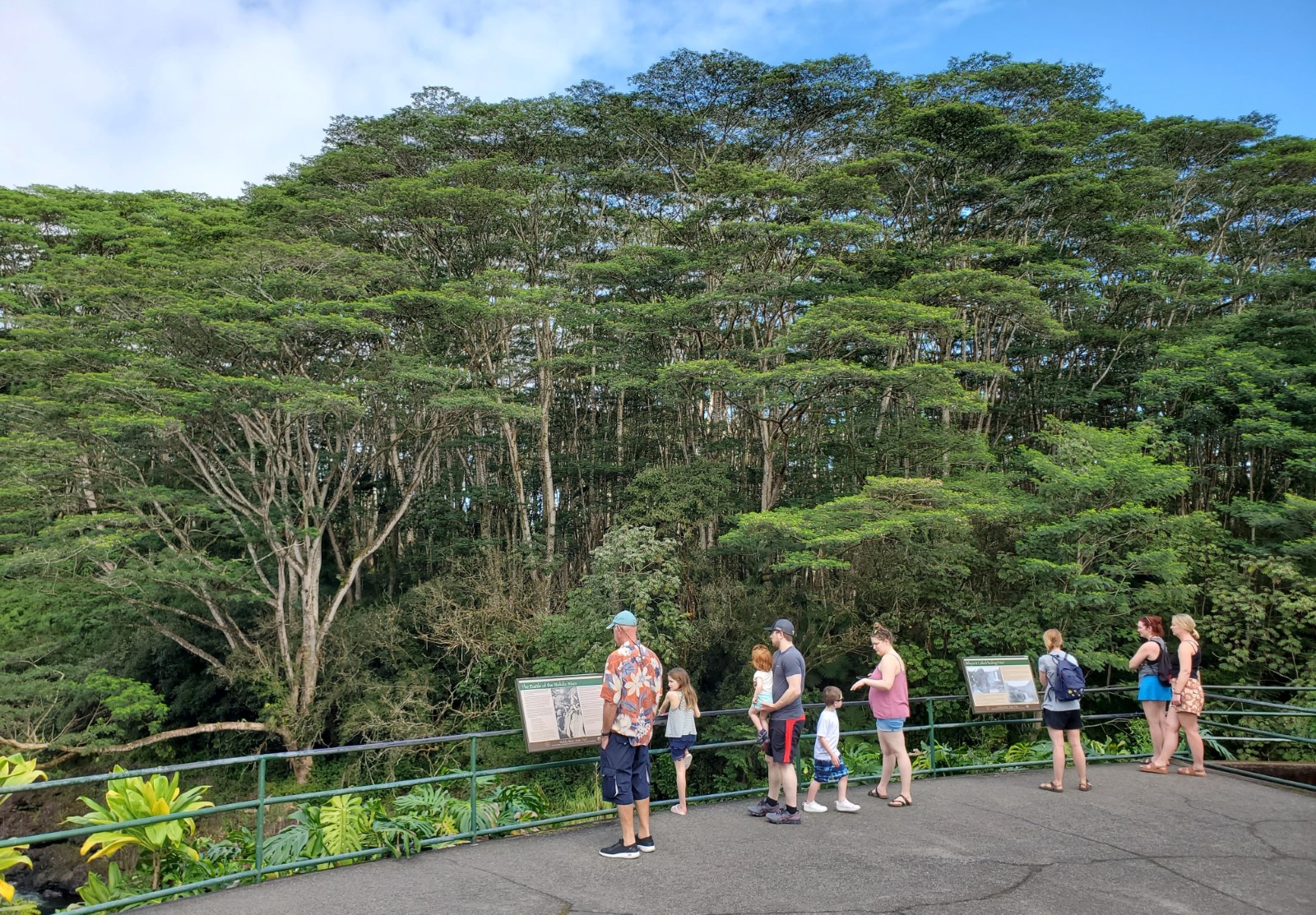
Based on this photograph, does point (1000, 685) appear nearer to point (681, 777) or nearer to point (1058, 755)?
point (1058, 755)

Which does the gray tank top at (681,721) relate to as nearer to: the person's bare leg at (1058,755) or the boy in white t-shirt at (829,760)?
the boy in white t-shirt at (829,760)

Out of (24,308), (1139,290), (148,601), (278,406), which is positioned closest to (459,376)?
(278,406)

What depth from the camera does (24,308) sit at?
2088 cm

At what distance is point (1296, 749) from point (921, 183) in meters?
16.6

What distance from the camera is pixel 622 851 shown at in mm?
5539

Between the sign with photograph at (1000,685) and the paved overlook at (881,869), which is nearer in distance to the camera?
the paved overlook at (881,869)

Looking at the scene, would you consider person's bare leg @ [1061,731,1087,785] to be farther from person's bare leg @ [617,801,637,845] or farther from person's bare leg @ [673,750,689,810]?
person's bare leg @ [617,801,637,845]

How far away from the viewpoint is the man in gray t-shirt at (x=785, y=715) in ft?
20.3

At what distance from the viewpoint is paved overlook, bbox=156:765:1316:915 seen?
4723 mm

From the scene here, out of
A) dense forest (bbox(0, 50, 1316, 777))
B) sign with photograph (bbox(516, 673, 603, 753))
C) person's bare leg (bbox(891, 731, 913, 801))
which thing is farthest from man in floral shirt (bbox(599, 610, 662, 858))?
dense forest (bbox(0, 50, 1316, 777))

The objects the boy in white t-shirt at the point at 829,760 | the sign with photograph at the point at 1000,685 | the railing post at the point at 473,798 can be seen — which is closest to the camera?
the railing post at the point at 473,798

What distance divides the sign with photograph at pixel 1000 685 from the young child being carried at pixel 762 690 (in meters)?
2.96

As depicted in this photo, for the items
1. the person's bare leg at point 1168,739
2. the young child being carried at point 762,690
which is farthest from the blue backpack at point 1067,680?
the young child being carried at point 762,690

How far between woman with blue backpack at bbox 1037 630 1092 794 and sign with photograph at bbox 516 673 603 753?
3.88m
